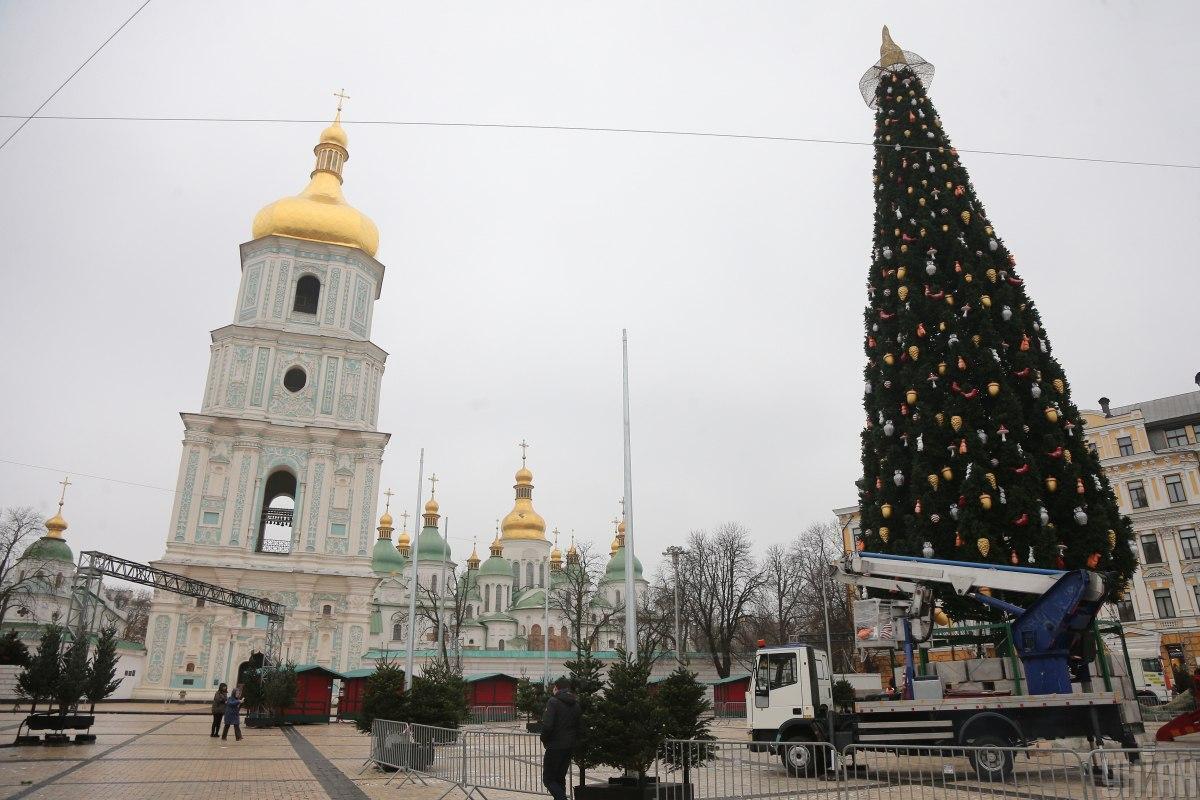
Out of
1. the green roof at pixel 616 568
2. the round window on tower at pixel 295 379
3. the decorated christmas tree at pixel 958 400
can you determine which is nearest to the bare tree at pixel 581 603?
the green roof at pixel 616 568

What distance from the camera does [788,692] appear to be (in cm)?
1644

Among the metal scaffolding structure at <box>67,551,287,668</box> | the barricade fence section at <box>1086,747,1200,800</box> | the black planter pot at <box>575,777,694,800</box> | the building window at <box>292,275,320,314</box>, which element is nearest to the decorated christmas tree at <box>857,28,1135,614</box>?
the barricade fence section at <box>1086,747,1200,800</box>

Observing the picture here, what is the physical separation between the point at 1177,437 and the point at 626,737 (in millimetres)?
37631

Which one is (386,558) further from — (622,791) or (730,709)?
(622,791)

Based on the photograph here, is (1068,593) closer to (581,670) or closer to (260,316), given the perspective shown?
(581,670)

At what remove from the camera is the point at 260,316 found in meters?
45.1

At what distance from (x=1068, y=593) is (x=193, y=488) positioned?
4008 cm

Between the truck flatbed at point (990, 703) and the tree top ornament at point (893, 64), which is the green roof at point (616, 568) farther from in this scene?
the truck flatbed at point (990, 703)

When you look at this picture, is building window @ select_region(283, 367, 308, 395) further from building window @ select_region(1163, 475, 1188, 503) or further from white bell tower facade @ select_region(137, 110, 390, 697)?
building window @ select_region(1163, 475, 1188, 503)

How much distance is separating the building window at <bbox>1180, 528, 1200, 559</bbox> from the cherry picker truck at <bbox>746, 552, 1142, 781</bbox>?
25578mm

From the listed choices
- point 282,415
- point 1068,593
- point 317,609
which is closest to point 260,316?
point 282,415

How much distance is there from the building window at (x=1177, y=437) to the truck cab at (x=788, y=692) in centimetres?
2956

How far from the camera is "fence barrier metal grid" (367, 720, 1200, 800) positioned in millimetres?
8031

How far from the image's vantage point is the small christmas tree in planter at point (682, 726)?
35.3 ft
